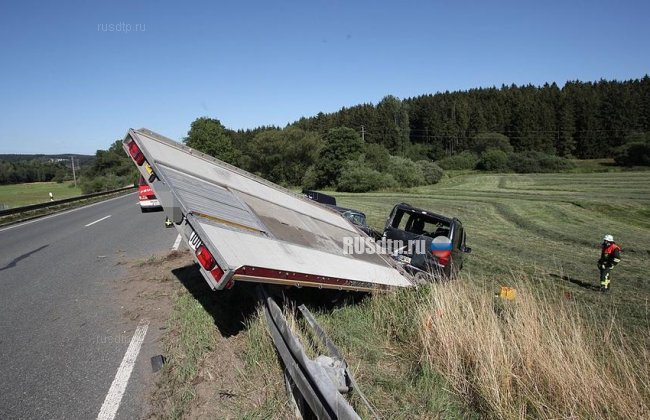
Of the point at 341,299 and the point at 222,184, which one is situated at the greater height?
the point at 222,184

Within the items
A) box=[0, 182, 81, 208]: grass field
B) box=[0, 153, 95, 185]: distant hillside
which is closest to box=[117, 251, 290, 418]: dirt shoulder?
box=[0, 182, 81, 208]: grass field

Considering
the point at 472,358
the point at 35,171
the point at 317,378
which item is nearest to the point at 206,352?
the point at 317,378

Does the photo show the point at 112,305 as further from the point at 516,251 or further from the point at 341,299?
the point at 516,251

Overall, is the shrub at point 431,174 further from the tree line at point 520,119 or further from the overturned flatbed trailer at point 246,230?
the overturned flatbed trailer at point 246,230

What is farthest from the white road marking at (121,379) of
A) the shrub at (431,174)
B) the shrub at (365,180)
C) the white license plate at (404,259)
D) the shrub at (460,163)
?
the shrub at (460,163)

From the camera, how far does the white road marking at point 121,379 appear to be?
3.36 m

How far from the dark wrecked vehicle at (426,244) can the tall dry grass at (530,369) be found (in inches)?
106

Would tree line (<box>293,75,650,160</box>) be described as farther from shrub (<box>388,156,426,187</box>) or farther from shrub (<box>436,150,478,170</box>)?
shrub (<box>388,156,426,187</box>)

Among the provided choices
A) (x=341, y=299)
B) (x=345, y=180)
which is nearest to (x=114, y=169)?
(x=345, y=180)

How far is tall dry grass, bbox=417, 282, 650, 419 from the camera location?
125 inches

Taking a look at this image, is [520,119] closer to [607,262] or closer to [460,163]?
[460,163]

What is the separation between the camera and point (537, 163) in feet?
259

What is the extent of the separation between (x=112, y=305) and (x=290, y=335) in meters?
3.91

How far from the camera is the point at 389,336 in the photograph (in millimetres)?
4758
